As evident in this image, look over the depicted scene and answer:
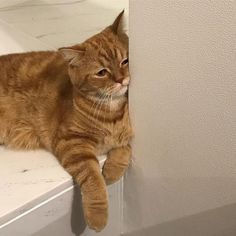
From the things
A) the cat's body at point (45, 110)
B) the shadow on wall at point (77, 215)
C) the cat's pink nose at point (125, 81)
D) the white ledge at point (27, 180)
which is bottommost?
the shadow on wall at point (77, 215)

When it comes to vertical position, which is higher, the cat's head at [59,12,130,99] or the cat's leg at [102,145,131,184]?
the cat's head at [59,12,130,99]

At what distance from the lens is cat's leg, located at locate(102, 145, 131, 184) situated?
1.15 metres

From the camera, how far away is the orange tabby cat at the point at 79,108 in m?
1.05

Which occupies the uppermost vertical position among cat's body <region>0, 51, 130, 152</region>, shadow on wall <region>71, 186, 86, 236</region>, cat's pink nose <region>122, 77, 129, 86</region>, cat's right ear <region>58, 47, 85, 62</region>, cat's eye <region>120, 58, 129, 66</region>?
cat's right ear <region>58, 47, 85, 62</region>

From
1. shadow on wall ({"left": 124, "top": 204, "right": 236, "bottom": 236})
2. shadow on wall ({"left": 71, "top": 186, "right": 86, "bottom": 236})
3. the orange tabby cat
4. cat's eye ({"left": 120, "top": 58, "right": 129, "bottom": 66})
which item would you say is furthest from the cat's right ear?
shadow on wall ({"left": 124, "top": 204, "right": 236, "bottom": 236})

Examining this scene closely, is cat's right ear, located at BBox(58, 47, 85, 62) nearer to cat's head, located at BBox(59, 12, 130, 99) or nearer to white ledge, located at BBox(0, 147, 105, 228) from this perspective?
cat's head, located at BBox(59, 12, 130, 99)

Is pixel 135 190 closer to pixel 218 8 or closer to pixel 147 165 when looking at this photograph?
pixel 147 165

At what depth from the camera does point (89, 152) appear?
43.7 inches

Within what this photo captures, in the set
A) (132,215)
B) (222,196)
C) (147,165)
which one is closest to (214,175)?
(222,196)

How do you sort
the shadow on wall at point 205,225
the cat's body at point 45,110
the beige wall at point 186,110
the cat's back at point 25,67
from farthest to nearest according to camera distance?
the cat's back at point 25,67, the cat's body at point 45,110, the shadow on wall at point 205,225, the beige wall at point 186,110

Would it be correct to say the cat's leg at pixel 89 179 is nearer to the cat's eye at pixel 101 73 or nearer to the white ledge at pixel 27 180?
the white ledge at pixel 27 180

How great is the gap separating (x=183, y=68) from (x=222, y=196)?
30 centimetres

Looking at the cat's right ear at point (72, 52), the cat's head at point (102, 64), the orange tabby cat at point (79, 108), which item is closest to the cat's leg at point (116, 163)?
the orange tabby cat at point (79, 108)

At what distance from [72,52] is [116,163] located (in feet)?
1.05
